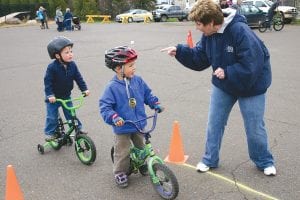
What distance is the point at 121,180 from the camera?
14.5ft

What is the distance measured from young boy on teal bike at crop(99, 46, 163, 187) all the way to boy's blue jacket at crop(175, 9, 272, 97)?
75 centimetres

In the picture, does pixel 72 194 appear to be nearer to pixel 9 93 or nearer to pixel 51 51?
pixel 51 51

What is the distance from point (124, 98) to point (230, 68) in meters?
1.07

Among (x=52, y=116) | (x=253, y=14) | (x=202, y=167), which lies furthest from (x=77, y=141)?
(x=253, y=14)

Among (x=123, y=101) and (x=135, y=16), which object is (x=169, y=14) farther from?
(x=123, y=101)

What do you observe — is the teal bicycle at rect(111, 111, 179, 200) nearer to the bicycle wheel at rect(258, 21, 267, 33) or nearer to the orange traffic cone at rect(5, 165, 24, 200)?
the orange traffic cone at rect(5, 165, 24, 200)

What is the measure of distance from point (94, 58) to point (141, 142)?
10160mm

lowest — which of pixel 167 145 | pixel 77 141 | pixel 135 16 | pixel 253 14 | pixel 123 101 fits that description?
pixel 167 145

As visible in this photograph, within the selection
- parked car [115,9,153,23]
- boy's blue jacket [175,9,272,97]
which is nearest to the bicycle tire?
boy's blue jacket [175,9,272,97]

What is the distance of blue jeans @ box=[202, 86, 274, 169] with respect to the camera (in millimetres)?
4266

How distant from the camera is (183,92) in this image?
338 inches

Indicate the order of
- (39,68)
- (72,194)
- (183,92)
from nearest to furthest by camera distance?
1. (72,194)
2. (183,92)
3. (39,68)

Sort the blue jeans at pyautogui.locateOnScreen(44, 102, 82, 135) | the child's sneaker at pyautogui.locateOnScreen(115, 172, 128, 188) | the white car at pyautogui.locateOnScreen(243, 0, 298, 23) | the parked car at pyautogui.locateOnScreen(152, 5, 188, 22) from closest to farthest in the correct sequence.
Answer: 1. the child's sneaker at pyautogui.locateOnScreen(115, 172, 128, 188)
2. the blue jeans at pyautogui.locateOnScreen(44, 102, 82, 135)
3. the white car at pyautogui.locateOnScreen(243, 0, 298, 23)
4. the parked car at pyautogui.locateOnScreen(152, 5, 188, 22)

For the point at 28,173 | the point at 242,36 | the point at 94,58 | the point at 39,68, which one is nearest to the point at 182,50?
the point at 242,36
